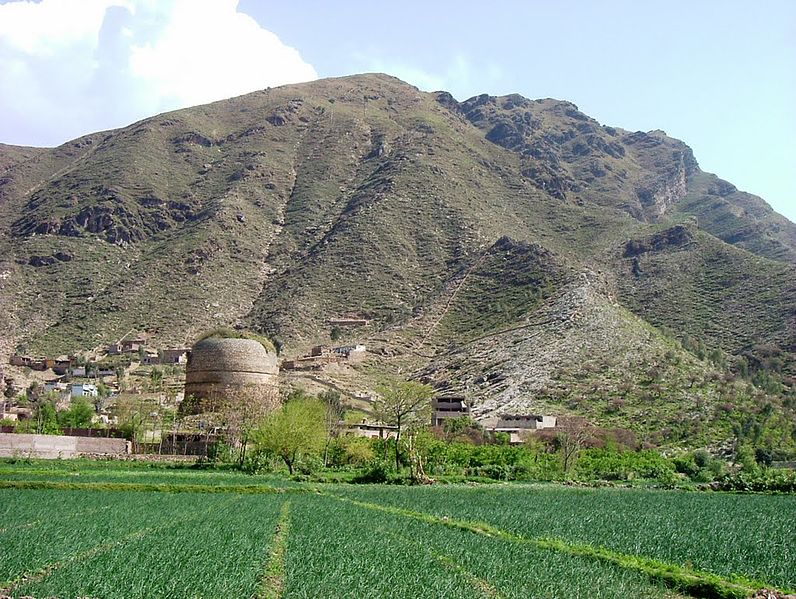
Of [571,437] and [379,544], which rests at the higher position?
[571,437]

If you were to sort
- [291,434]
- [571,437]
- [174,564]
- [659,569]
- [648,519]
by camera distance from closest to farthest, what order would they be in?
[174,564] < [659,569] < [648,519] < [291,434] < [571,437]

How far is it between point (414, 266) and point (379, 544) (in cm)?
10187

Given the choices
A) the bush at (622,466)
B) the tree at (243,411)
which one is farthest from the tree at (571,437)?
the tree at (243,411)

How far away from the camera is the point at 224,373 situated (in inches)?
2628

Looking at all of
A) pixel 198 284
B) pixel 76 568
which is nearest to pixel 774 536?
pixel 76 568

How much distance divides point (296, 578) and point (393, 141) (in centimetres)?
15962

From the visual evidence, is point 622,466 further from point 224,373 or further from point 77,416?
point 77,416

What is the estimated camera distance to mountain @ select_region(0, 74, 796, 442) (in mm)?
79625

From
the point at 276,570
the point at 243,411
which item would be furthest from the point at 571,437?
the point at 276,570

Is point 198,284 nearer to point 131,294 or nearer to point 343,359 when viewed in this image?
point 131,294

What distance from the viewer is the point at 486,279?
4313 inches

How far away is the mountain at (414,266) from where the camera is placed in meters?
79.6

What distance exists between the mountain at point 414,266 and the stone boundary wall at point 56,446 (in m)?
33.6

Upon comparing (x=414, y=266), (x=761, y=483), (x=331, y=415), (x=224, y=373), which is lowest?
(x=761, y=483)
